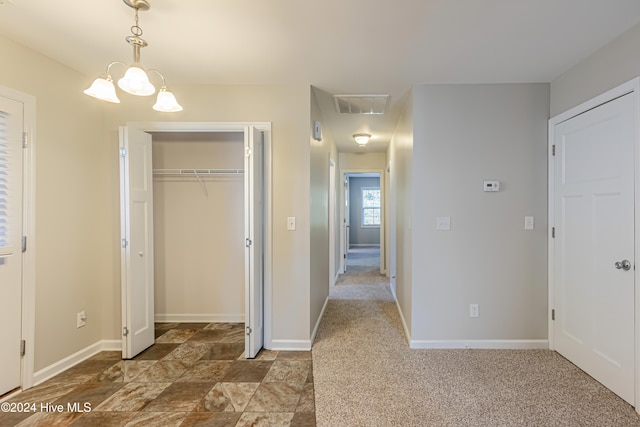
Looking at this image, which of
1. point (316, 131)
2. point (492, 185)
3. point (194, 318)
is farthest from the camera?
point (194, 318)

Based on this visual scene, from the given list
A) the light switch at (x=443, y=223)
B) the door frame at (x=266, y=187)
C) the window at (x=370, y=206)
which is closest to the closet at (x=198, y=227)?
the door frame at (x=266, y=187)

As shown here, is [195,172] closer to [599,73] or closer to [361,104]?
[361,104]

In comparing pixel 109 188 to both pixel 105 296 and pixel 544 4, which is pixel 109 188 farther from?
pixel 544 4

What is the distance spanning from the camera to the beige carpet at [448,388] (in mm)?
1833

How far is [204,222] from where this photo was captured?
3457 millimetres

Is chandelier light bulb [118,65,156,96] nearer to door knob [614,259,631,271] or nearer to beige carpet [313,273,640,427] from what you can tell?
beige carpet [313,273,640,427]

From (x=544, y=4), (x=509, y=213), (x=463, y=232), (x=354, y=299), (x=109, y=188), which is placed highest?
(x=544, y=4)

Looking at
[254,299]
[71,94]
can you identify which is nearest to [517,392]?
[254,299]

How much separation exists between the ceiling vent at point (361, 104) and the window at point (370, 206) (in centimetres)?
717

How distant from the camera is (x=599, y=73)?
222 centimetres

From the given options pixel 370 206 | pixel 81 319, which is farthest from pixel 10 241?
pixel 370 206

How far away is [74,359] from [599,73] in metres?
4.62

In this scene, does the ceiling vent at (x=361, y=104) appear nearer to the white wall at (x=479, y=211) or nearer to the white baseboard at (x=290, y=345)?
the white wall at (x=479, y=211)

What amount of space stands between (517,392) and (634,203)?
1.46 metres
